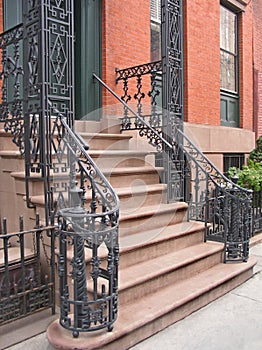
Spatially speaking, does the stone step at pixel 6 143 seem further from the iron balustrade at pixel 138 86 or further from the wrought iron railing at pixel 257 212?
the wrought iron railing at pixel 257 212

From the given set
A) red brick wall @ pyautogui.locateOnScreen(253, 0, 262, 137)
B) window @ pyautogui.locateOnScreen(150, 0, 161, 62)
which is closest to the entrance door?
window @ pyautogui.locateOnScreen(150, 0, 161, 62)

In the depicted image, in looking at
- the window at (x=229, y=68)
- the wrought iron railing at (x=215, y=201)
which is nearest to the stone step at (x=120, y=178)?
the wrought iron railing at (x=215, y=201)

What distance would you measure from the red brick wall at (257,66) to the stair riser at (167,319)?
7.54 meters

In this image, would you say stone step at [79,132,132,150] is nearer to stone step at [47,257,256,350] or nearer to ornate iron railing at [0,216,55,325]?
ornate iron railing at [0,216,55,325]

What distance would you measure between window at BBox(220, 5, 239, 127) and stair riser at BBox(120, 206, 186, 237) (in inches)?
208

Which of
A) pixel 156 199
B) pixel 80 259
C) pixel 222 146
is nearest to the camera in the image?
pixel 80 259

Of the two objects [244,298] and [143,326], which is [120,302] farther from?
[244,298]

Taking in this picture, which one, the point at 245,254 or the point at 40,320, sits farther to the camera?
the point at 245,254

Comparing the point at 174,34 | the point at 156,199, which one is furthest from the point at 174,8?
the point at 156,199

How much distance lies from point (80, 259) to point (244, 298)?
219 cm

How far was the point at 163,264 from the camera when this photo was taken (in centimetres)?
408

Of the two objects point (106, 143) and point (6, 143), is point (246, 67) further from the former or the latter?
point (6, 143)

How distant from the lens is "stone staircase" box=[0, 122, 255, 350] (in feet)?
10.6

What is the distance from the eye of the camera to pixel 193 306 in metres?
3.84
